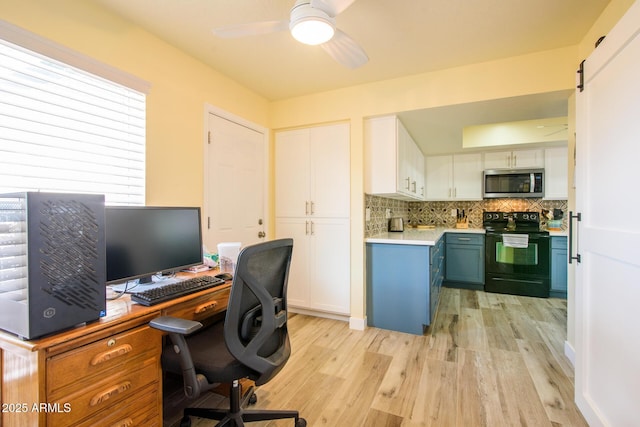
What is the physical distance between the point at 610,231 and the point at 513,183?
3394mm

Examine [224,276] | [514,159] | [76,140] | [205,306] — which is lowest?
[205,306]

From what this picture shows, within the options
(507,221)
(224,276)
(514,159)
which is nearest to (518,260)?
(507,221)

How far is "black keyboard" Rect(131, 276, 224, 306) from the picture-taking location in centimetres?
132

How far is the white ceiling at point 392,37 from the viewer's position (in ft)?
5.77

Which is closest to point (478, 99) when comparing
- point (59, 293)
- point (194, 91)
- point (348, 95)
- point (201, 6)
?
point (348, 95)

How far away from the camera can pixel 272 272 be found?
4.68 feet

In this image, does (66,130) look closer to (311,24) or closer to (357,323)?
(311,24)

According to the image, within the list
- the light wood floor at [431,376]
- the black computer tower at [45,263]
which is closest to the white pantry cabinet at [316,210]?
the light wood floor at [431,376]

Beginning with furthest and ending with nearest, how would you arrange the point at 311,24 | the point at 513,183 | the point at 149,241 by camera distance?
the point at 513,183 < the point at 149,241 < the point at 311,24

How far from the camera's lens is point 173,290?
1447 mm

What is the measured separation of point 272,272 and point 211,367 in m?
0.48

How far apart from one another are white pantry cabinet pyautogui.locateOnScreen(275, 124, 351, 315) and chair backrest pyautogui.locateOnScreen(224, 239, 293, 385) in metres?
1.60

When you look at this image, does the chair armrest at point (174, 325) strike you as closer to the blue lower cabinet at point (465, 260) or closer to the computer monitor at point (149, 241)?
the computer monitor at point (149, 241)

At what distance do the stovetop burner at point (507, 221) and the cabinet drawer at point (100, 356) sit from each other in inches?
A: 177
